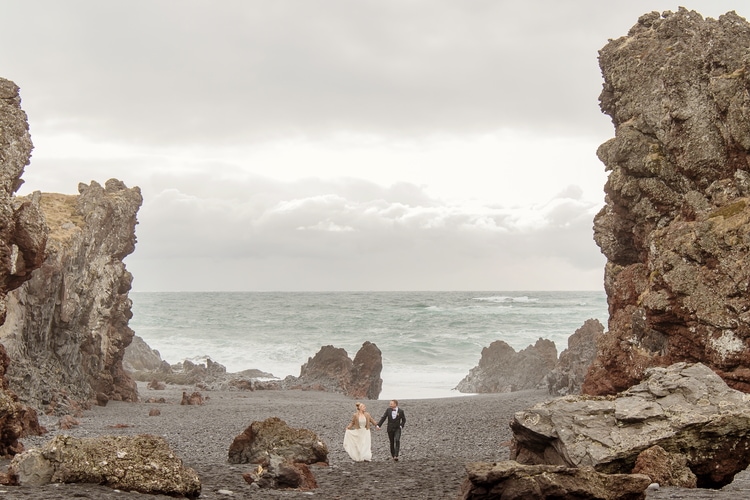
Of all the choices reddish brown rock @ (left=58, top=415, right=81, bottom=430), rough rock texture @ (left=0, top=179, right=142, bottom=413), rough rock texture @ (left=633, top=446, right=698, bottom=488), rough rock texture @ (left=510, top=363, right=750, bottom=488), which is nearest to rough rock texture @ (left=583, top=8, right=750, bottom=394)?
rough rock texture @ (left=510, top=363, right=750, bottom=488)

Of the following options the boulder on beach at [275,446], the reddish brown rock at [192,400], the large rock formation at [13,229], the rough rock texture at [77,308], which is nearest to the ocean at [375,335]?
the reddish brown rock at [192,400]

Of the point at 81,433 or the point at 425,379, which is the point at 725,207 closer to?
the point at 81,433

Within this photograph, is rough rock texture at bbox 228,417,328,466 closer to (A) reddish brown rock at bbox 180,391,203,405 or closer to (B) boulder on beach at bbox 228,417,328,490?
(B) boulder on beach at bbox 228,417,328,490

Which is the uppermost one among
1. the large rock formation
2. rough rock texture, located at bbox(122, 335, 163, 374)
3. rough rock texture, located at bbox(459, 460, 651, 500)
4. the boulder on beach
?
the large rock formation

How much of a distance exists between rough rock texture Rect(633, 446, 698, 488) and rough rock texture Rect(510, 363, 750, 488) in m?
0.24

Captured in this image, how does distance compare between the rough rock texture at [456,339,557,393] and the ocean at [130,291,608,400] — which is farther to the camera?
the ocean at [130,291,608,400]

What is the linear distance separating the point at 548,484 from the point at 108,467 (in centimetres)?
816

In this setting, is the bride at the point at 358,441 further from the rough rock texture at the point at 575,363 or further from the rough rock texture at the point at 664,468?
the rough rock texture at the point at 575,363

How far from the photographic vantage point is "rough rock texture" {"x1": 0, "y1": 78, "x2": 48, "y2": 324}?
1866 centimetres

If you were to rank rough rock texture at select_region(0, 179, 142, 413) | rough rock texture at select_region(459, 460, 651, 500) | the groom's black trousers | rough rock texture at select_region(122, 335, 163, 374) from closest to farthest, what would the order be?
1. rough rock texture at select_region(459, 460, 651, 500)
2. the groom's black trousers
3. rough rock texture at select_region(0, 179, 142, 413)
4. rough rock texture at select_region(122, 335, 163, 374)

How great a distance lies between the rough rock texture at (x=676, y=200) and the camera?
19.0 m

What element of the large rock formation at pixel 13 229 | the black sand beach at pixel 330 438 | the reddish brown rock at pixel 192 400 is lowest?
the reddish brown rock at pixel 192 400

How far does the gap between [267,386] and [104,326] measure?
18.2 metres

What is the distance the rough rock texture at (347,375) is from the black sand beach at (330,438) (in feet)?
10.8
